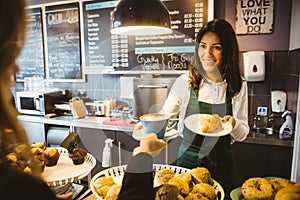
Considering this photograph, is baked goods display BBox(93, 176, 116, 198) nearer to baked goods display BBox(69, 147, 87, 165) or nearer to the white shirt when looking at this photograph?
baked goods display BBox(69, 147, 87, 165)

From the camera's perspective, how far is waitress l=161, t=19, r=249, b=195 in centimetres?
133

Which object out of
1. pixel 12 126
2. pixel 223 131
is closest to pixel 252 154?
pixel 223 131

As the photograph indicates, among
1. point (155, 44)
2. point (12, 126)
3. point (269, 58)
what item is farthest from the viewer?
point (155, 44)

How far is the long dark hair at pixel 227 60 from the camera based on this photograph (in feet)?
4.44

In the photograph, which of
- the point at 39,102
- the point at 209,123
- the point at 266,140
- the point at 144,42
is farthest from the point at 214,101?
the point at 39,102

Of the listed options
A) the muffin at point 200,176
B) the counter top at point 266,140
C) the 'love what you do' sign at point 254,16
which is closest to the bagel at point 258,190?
the muffin at point 200,176

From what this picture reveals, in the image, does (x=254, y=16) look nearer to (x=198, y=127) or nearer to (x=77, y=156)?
(x=198, y=127)

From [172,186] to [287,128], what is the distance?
128cm

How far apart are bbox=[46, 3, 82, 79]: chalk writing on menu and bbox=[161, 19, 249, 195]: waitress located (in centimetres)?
147

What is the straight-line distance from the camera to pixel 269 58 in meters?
1.76

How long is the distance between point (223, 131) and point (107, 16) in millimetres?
1601

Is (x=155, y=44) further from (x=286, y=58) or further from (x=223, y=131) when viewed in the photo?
(x=223, y=131)

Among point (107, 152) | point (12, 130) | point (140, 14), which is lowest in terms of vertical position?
point (107, 152)

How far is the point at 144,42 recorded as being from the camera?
7.06 ft
